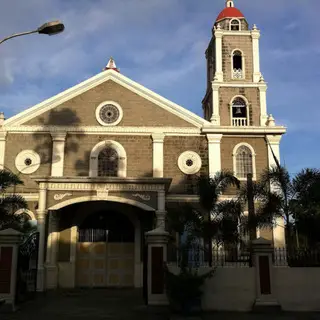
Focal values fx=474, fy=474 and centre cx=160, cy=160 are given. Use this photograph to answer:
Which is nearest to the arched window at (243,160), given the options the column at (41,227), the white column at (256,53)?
the white column at (256,53)

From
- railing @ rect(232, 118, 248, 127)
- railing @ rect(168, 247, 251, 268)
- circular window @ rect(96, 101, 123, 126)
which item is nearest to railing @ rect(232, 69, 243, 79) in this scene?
railing @ rect(232, 118, 248, 127)

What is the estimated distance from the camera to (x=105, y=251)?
71.5 ft

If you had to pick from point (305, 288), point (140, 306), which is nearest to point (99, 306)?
point (140, 306)

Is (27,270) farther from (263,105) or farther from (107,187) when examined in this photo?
(263,105)

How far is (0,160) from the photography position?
22.8 metres

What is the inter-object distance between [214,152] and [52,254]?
903 centimetres

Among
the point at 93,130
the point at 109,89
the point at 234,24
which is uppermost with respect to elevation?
the point at 234,24

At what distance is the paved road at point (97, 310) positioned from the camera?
41.5ft

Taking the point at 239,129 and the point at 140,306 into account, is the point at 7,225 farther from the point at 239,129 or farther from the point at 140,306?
the point at 239,129

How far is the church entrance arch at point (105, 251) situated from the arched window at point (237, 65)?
32.7ft

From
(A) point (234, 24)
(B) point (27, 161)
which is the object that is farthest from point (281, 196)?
(A) point (234, 24)

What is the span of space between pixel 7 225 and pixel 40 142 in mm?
6542

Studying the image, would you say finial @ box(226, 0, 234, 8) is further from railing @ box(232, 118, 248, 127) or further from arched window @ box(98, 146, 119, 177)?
arched window @ box(98, 146, 119, 177)

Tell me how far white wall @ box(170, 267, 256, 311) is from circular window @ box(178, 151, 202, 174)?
31.5 feet
